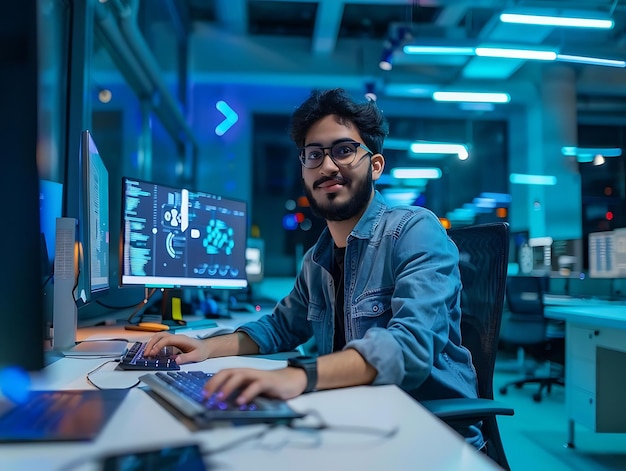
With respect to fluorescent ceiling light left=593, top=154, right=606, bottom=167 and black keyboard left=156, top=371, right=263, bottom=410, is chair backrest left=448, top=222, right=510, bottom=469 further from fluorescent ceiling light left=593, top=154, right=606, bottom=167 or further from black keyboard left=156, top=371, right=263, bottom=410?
fluorescent ceiling light left=593, top=154, right=606, bottom=167

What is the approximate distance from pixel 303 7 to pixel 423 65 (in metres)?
1.58

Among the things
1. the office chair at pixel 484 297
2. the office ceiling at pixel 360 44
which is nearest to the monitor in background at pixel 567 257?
the office ceiling at pixel 360 44

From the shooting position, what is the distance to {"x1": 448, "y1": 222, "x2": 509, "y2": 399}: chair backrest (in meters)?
1.34

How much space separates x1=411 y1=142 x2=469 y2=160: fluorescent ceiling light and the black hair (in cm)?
534

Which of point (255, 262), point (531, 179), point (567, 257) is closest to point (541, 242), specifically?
point (567, 257)

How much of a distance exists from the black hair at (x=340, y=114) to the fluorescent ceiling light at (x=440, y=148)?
5.34 metres

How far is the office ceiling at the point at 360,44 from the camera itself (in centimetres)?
550

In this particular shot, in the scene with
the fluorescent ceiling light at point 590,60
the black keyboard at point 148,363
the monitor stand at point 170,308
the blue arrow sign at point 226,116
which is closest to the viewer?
the black keyboard at point 148,363

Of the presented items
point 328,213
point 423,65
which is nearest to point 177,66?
point 423,65

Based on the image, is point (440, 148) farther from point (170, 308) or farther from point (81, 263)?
point (81, 263)

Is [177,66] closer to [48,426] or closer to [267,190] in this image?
[267,190]

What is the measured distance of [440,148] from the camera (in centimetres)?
661

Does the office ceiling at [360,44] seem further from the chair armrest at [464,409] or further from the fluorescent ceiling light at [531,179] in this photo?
the chair armrest at [464,409]

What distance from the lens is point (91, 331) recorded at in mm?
1860
